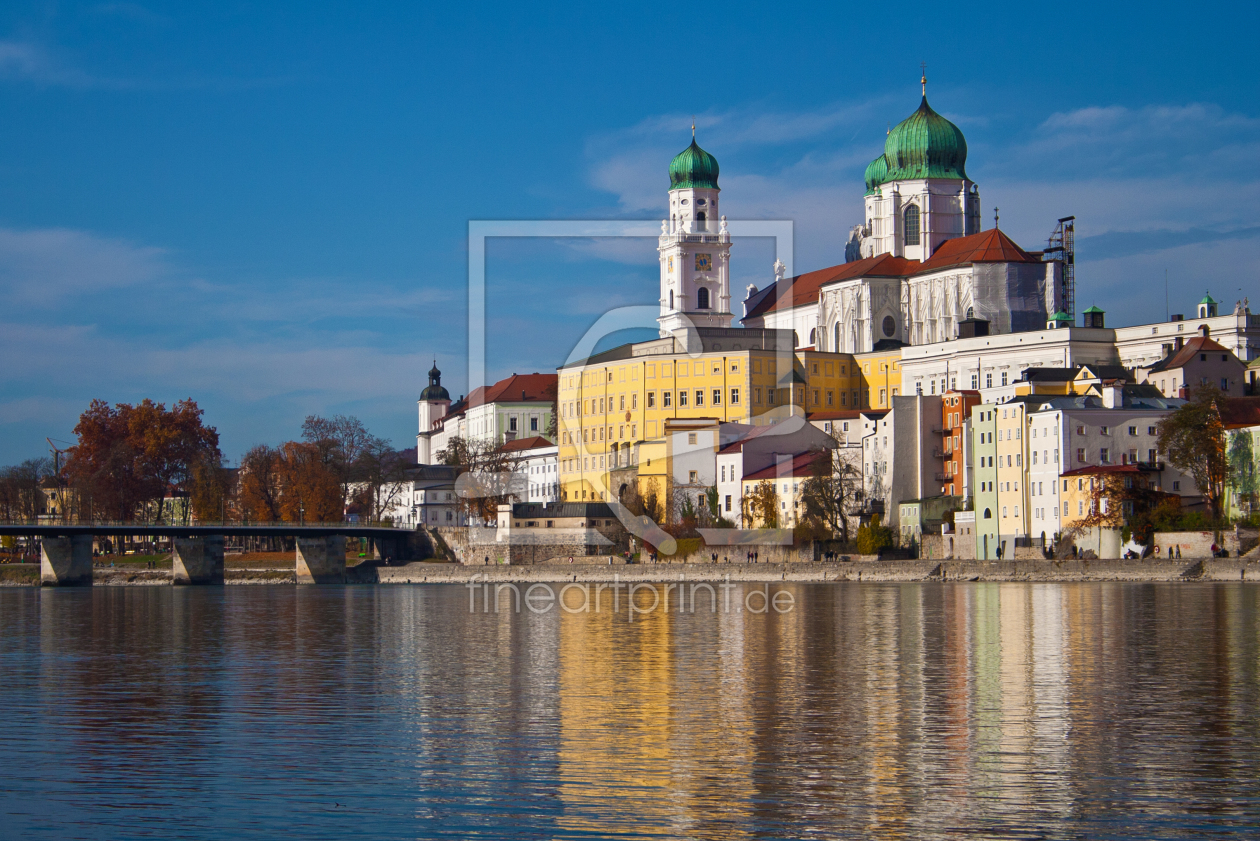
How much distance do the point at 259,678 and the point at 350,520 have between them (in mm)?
77345

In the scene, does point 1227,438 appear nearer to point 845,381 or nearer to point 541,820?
point 845,381

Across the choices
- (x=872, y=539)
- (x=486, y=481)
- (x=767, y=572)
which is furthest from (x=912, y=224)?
(x=767, y=572)

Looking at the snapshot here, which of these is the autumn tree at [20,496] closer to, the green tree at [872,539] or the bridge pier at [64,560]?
the bridge pier at [64,560]

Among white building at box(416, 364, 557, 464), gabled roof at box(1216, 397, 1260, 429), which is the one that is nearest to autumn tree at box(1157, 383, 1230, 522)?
gabled roof at box(1216, 397, 1260, 429)

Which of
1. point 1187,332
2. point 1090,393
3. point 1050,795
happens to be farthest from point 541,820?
point 1187,332

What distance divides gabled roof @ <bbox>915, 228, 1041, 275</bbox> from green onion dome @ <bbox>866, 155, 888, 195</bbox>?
7494mm

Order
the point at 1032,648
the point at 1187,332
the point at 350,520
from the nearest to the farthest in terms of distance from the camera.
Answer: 1. the point at 1032,648
2. the point at 1187,332
3. the point at 350,520

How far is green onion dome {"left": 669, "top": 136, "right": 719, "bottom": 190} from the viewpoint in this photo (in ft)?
383

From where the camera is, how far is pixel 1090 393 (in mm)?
70188

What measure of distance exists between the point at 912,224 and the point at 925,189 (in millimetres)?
2520

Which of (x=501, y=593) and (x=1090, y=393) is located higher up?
(x=1090, y=393)

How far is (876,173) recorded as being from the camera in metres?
105

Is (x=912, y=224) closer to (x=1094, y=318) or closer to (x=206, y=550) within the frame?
(x=1094, y=318)

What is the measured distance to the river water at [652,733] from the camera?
1320cm
